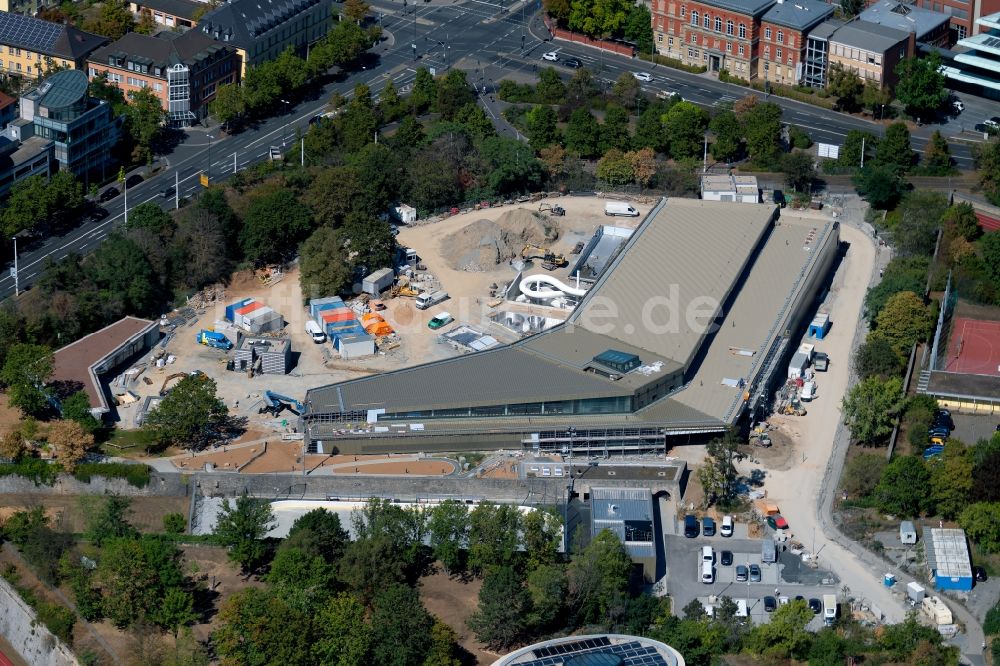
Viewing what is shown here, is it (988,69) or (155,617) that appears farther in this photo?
(988,69)

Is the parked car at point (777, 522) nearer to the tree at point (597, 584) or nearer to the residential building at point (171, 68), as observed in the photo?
the tree at point (597, 584)

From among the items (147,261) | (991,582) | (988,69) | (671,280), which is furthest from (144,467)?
(988,69)

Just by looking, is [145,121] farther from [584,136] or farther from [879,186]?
[879,186]

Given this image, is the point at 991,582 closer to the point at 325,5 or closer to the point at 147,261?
the point at 147,261

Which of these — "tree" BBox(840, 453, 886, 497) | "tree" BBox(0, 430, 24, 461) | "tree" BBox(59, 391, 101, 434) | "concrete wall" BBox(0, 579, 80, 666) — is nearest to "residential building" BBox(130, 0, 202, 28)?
"tree" BBox(59, 391, 101, 434)

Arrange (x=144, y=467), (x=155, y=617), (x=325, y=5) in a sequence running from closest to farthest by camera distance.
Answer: (x=155, y=617) < (x=144, y=467) < (x=325, y=5)

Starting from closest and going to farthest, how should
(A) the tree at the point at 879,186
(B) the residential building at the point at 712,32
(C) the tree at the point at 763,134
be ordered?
(A) the tree at the point at 879,186
(C) the tree at the point at 763,134
(B) the residential building at the point at 712,32

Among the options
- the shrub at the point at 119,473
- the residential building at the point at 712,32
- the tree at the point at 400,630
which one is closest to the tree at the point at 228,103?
the residential building at the point at 712,32
